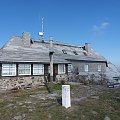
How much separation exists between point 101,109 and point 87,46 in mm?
26940

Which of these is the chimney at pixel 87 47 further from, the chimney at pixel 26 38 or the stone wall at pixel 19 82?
the stone wall at pixel 19 82

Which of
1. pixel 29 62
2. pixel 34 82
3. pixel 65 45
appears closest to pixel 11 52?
pixel 29 62

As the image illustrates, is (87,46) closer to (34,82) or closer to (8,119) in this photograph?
(34,82)

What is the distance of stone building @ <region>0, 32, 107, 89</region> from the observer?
22.4 metres

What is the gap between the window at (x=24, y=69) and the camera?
23.2 metres

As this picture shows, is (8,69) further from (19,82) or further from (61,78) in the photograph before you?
(61,78)

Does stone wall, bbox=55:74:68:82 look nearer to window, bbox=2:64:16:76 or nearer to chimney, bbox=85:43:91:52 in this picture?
window, bbox=2:64:16:76

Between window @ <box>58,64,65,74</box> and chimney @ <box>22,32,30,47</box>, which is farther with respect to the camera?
chimney @ <box>22,32,30,47</box>

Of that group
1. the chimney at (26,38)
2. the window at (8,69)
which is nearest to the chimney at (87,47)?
the chimney at (26,38)

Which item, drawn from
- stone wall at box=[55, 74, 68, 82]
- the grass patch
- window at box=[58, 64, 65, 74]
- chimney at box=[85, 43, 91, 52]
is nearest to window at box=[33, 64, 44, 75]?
stone wall at box=[55, 74, 68, 82]

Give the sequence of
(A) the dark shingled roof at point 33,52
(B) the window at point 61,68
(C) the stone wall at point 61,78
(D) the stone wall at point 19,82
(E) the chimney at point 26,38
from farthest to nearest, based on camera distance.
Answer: (E) the chimney at point 26,38 → (B) the window at point 61,68 → (C) the stone wall at point 61,78 → (A) the dark shingled roof at point 33,52 → (D) the stone wall at point 19,82

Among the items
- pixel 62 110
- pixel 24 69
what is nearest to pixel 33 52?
pixel 24 69

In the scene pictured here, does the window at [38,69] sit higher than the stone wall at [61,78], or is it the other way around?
the window at [38,69]

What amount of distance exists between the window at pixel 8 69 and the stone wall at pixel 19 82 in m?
0.53
